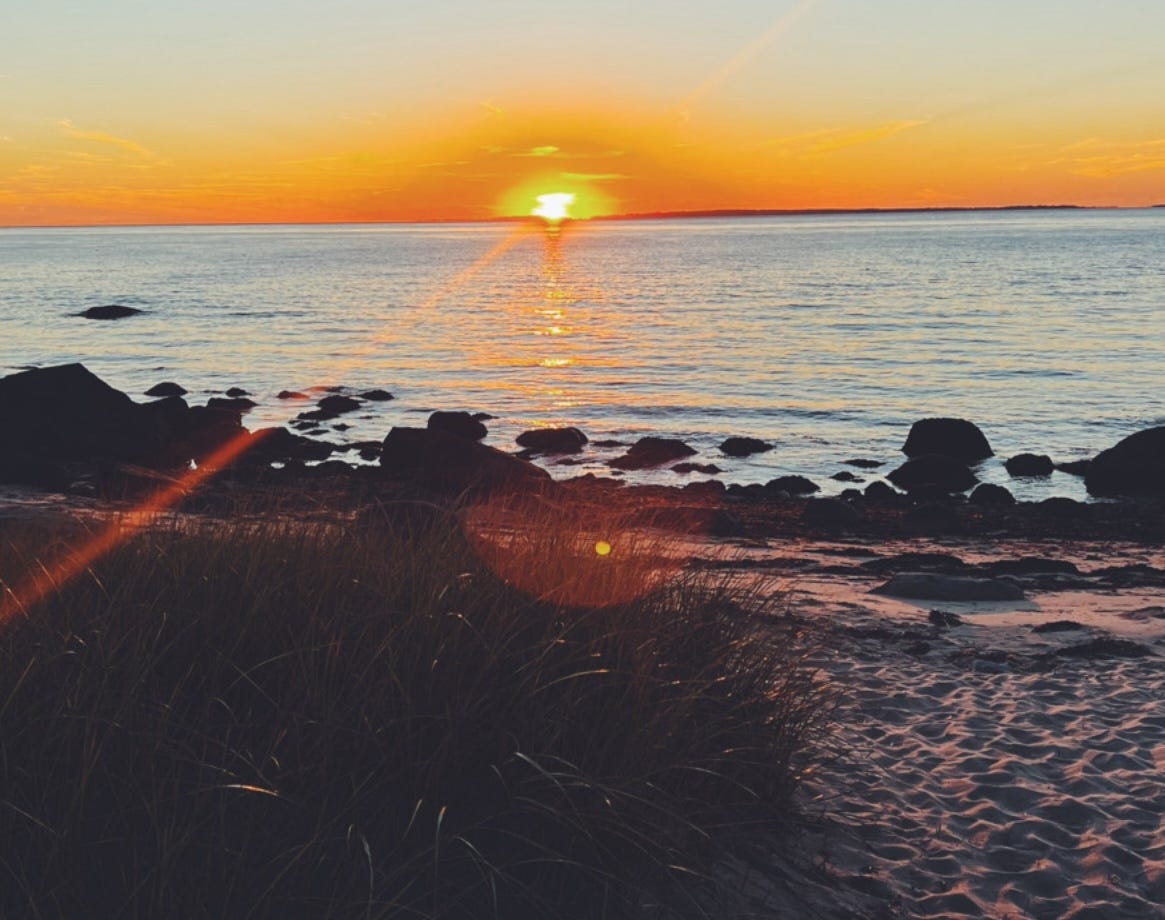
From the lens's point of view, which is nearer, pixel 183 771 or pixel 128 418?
pixel 183 771

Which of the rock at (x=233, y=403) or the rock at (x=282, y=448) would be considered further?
the rock at (x=233, y=403)

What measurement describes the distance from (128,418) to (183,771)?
21004 mm

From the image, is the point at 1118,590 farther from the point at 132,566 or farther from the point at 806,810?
the point at 132,566

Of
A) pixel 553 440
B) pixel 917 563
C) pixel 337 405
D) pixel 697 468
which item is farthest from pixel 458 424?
pixel 917 563

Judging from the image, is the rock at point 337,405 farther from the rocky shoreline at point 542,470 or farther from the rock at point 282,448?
the rock at point 282,448

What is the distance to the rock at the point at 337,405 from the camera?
31.8 m

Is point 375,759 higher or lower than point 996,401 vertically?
higher

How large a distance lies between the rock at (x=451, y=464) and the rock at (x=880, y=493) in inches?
249

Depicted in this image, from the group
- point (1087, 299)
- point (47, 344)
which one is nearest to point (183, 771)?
point (47, 344)

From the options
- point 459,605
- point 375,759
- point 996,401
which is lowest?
point 996,401

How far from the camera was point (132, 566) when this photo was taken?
236 inches

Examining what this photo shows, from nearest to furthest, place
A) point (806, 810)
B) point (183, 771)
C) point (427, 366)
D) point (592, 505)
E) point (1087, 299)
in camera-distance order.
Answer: point (183, 771) → point (806, 810) → point (592, 505) → point (427, 366) → point (1087, 299)

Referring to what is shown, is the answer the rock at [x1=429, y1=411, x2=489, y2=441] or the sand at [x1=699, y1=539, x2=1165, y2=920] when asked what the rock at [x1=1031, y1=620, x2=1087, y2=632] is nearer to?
the sand at [x1=699, y1=539, x2=1165, y2=920]

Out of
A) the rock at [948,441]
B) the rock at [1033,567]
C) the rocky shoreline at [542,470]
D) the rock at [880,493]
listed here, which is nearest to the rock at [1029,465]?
the rocky shoreline at [542,470]
